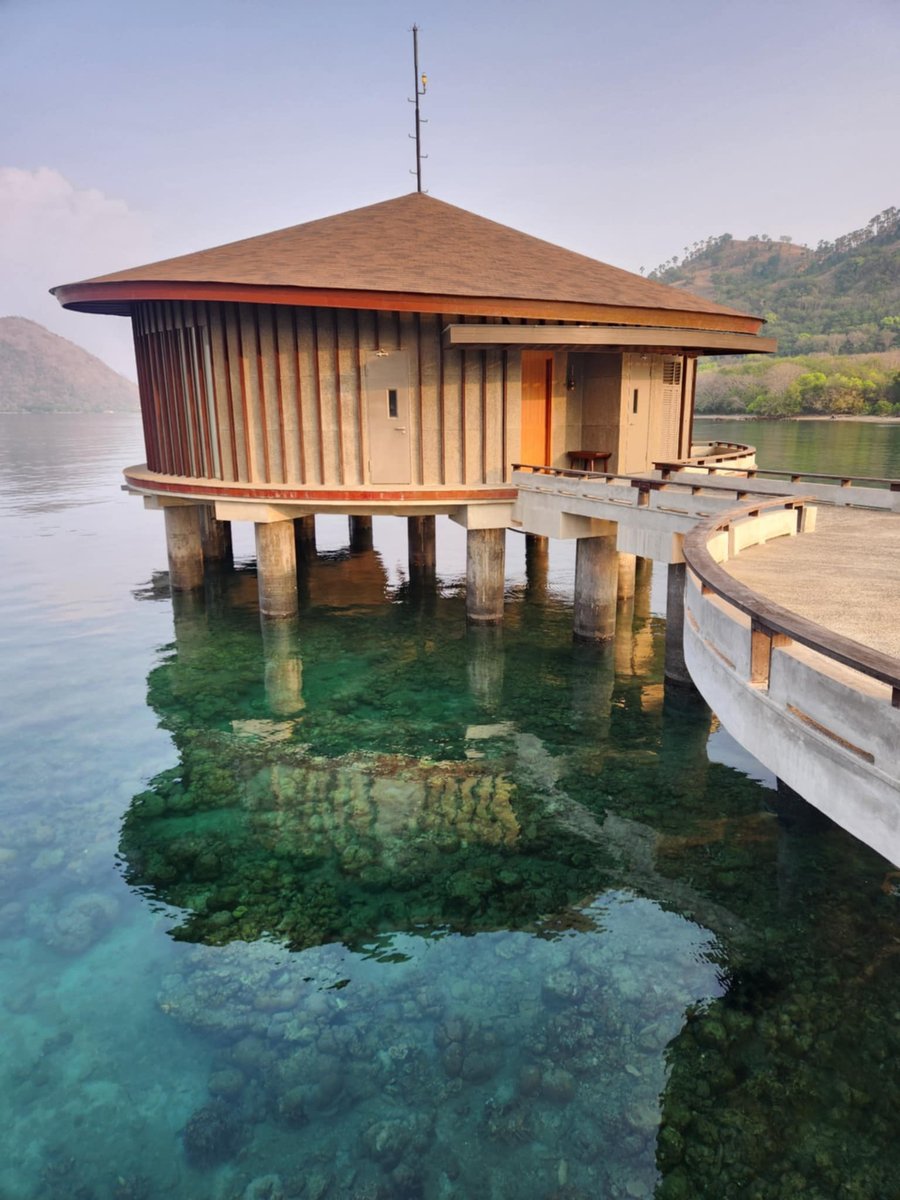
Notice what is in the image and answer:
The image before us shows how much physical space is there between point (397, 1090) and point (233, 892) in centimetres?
383

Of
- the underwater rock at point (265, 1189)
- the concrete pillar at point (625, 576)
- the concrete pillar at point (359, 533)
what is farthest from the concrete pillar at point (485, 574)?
the underwater rock at point (265, 1189)

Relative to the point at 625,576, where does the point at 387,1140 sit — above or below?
below

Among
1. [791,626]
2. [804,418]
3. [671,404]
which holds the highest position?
[671,404]

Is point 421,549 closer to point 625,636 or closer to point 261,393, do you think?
point 625,636

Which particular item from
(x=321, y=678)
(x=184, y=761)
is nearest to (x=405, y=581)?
(x=321, y=678)

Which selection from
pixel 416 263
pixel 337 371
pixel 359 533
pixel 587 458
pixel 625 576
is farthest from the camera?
pixel 359 533

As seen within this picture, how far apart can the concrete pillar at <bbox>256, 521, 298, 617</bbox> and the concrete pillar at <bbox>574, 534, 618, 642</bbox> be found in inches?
301

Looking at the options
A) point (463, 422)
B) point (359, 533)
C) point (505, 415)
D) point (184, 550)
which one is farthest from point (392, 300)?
point (359, 533)

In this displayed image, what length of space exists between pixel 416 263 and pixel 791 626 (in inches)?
670

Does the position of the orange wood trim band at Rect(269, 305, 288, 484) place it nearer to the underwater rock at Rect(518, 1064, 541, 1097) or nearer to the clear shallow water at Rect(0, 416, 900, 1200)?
the clear shallow water at Rect(0, 416, 900, 1200)

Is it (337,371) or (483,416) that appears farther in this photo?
(483,416)

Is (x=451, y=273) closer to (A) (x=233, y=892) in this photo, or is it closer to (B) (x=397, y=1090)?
(A) (x=233, y=892)

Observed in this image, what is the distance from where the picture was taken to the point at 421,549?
93.5 feet

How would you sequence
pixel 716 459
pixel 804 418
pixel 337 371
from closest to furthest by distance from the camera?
pixel 337 371, pixel 716 459, pixel 804 418
